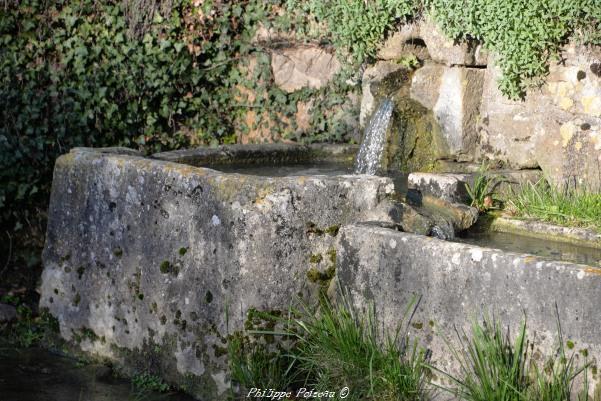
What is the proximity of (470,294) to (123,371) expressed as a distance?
2.52 m

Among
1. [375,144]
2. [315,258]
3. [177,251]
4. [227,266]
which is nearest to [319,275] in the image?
[315,258]

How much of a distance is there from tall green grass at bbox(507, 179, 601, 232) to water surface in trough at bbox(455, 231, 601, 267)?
228 mm

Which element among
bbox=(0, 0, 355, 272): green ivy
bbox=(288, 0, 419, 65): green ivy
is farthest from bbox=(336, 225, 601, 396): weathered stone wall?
bbox=(0, 0, 355, 272): green ivy

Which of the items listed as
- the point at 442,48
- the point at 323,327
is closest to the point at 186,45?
the point at 442,48

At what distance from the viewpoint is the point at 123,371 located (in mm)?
6164

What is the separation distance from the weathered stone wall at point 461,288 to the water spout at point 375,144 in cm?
213

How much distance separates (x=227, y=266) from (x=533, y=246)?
184cm

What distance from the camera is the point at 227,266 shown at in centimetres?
547

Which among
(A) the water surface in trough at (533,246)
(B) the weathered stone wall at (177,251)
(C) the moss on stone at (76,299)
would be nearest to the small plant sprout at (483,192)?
(A) the water surface in trough at (533,246)

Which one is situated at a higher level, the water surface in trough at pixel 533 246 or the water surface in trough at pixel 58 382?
the water surface in trough at pixel 533 246

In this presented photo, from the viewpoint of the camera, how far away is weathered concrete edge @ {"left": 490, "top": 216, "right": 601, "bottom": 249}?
582cm

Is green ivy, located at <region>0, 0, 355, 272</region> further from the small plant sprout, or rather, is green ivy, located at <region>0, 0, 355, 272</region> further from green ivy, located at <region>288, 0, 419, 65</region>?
the small plant sprout

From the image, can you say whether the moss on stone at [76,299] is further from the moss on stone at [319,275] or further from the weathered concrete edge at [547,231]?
the weathered concrete edge at [547,231]

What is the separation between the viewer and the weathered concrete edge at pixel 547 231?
5.82m
